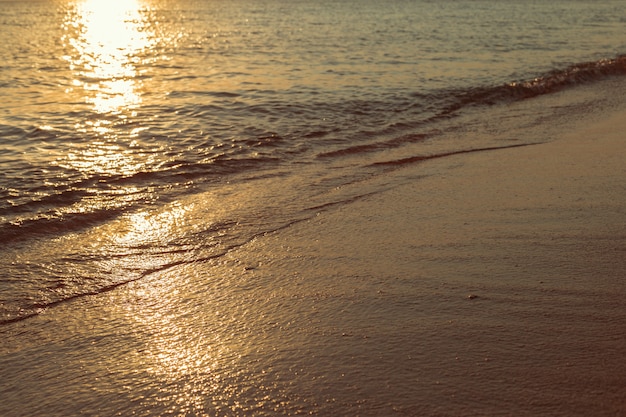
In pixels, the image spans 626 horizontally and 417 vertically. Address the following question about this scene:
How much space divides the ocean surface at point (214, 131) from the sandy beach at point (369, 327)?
365 mm

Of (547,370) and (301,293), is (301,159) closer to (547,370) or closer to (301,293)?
(301,293)

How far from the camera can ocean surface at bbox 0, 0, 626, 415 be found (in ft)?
16.2

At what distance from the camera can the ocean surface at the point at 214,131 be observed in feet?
16.2

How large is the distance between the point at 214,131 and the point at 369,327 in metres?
6.15

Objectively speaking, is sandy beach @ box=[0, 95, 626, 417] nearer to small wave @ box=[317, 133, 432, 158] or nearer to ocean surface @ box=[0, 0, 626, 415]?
ocean surface @ box=[0, 0, 626, 415]

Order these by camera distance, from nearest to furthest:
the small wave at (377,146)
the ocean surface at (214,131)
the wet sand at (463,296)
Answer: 1. the wet sand at (463,296)
2. the ocean surface at (214,131)
3. the small wave at (377,146)

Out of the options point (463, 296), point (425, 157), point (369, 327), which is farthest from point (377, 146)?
point (369, 327)

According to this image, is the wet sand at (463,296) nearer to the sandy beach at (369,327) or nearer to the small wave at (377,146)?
the sandy beach at (369,327)

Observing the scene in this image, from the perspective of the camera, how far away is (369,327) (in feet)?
11.2

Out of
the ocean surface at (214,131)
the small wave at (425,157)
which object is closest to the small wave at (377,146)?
the ocean surface at (214,131)

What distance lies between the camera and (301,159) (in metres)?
7.69

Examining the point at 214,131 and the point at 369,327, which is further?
the point at 214,131

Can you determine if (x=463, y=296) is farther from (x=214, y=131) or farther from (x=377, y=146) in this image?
(x=214, y=131)

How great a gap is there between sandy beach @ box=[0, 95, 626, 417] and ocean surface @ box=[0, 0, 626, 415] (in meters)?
0.37
